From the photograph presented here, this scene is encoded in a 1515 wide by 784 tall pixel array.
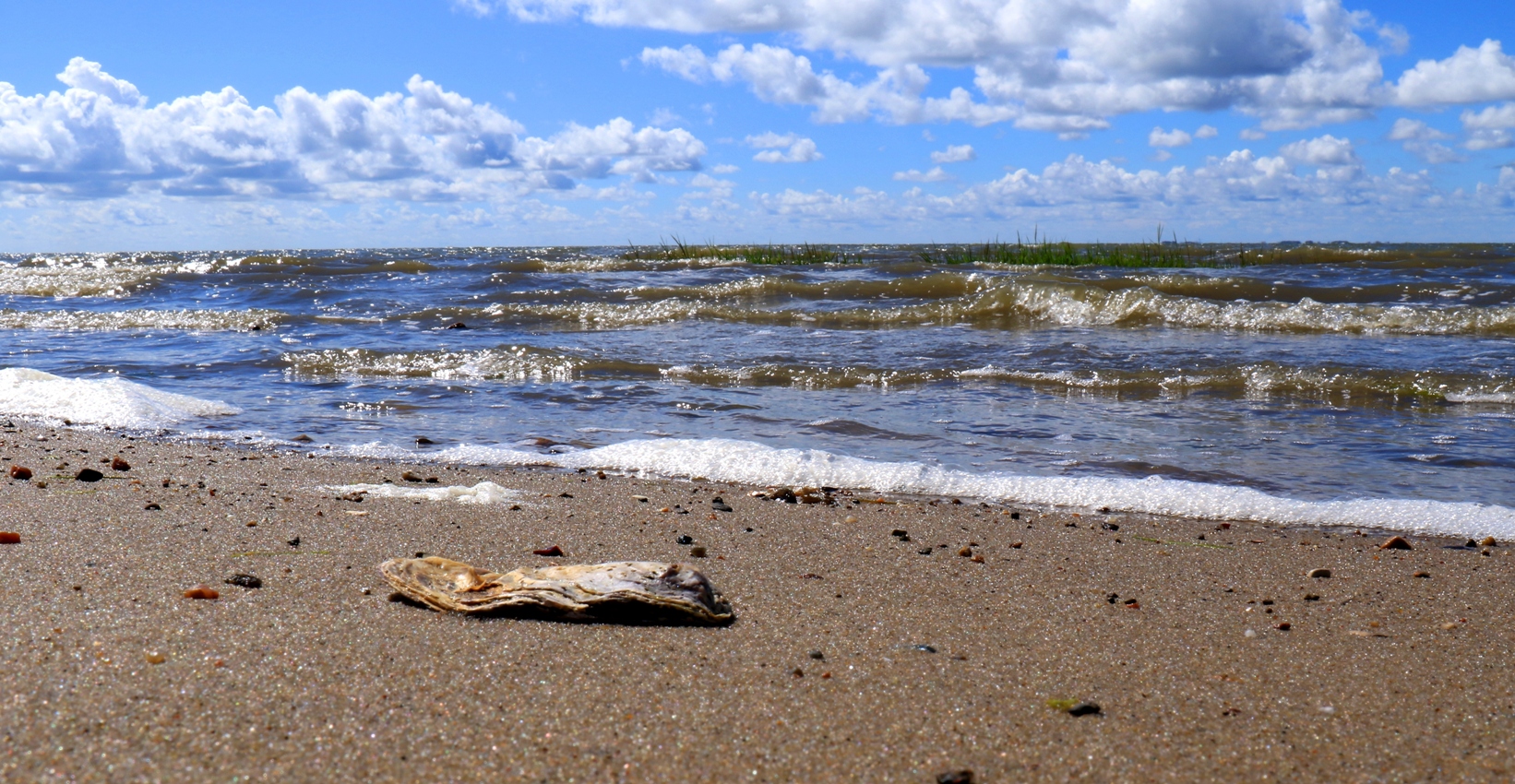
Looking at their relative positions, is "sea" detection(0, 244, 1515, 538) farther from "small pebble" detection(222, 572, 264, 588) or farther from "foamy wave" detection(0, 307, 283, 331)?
"small pebble" detection(222, 572, 264, 588)

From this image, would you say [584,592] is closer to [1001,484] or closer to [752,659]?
[752,659]

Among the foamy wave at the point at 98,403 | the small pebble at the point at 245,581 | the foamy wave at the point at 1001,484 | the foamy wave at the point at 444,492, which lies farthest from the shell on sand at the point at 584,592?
the foamy wave at the point at 98,403

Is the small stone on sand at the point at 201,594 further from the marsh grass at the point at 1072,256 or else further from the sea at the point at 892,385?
the marsh grass at the point at 1072,256

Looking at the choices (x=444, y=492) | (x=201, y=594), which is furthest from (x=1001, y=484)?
(x=201, y=594)

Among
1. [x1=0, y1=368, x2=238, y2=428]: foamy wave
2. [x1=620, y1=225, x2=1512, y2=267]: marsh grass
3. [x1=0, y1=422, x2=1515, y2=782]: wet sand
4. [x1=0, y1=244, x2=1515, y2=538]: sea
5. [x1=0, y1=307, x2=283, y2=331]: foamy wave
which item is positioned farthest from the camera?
[x1=620, y1=225, x2=1512, y2=267]: marsh grass

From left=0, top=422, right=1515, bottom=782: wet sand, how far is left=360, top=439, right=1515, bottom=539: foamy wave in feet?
1.55

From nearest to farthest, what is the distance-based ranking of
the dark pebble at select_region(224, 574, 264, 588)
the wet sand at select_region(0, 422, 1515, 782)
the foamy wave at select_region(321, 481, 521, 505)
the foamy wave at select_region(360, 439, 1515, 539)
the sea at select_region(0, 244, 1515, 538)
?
the wet sand at select_region(0, 422, 1515, 782) < the dark pebble at select_region(224, 574, 264, 588) < the foamy wave at select_region(321, 481, 521, 505) < the foamy wave at select_region(360, 439, 1515, 539) < the sea at select_region(0, 244, 1515, 538)

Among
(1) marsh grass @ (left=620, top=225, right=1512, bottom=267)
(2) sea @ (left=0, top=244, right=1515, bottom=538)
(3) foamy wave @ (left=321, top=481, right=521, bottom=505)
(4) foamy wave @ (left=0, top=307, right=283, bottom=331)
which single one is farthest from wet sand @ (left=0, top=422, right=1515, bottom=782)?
(1) marsh grass @ (left=620, top=225, right=1512, bottom=267)

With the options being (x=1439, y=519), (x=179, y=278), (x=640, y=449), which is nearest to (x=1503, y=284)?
(x=1439, y=519)

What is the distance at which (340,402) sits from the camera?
7121mm

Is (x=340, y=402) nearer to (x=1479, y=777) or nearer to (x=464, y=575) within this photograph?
(x=464, y=575)

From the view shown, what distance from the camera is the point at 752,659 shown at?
2.21 m

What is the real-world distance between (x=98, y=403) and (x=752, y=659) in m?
5.87

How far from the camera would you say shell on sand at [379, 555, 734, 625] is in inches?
93.4
